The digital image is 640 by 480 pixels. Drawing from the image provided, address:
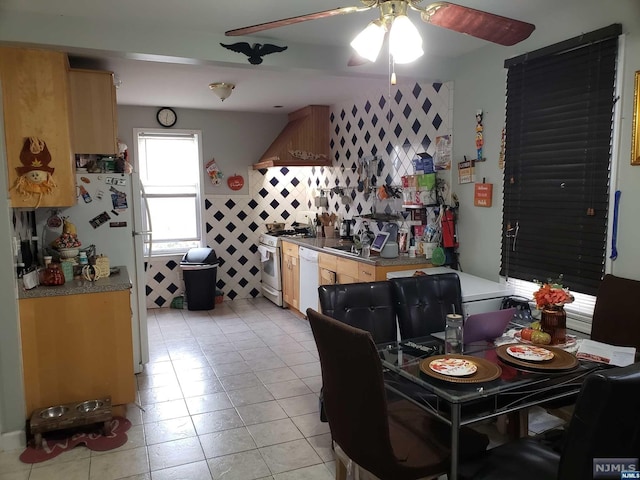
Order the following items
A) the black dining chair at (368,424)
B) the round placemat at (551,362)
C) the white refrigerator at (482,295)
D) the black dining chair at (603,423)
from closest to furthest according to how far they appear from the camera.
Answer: the black dining chair at (603,423) < the black dining chair at (368,424) < the round placemat at (551,362) < the white refrigerator at (482,295)

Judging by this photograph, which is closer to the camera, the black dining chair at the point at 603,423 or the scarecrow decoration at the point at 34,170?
the black dining chair at the point at 603,423

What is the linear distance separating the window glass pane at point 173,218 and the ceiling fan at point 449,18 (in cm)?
437

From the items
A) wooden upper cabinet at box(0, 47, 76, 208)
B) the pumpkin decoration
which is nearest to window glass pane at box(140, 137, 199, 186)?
the pumpkin decoration

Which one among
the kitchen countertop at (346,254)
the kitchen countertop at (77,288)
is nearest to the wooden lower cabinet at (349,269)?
the kitchen countertop at (346,254)

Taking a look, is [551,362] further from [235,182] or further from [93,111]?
[235,182]

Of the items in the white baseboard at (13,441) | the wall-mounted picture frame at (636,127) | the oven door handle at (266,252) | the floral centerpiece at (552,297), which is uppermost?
the wall-mounted picture frame at (636,127)

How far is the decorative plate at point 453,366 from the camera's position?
1.88 m

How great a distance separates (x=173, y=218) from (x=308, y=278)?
2.09 meters

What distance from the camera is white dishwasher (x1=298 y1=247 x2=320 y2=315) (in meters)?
5.04

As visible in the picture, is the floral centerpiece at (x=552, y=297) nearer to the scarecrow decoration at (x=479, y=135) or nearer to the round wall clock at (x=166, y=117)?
the scarecrow decoration at (x=479, y=135)

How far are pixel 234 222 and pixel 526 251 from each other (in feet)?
13.1

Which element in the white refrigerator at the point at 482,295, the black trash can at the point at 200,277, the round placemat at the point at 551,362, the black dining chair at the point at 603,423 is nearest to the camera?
the black dining chair at the point at 603,423

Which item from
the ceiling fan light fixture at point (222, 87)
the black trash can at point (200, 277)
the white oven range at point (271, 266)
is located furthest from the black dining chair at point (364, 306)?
the black trash can at point (200, 277)

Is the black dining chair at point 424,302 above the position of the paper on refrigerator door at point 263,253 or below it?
above
